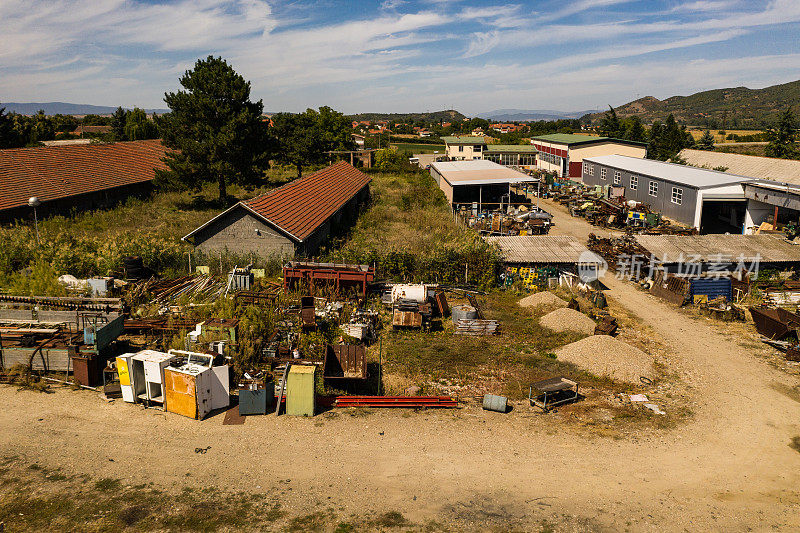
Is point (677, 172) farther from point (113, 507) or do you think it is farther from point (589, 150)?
point (113, 507)

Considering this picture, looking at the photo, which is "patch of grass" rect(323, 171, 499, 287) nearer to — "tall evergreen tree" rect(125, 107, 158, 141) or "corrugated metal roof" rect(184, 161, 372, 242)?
"corrugated metal roof" rect(184, 161, 372, 242)

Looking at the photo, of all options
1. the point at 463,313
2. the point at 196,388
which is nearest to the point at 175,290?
the point at 196,388

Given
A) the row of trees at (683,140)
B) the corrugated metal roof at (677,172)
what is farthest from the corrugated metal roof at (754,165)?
the row of trees at (683,140)

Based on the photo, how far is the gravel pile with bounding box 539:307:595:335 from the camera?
18078 mm

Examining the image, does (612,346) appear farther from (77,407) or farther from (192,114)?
(192,114)

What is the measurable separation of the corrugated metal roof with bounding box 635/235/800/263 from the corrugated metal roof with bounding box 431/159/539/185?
13274 mm

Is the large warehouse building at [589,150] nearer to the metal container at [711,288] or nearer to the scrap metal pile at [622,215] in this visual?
the scrap metal pile at [622,215]

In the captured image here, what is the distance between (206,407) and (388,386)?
4.96 m

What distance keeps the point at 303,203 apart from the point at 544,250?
12.7 metres

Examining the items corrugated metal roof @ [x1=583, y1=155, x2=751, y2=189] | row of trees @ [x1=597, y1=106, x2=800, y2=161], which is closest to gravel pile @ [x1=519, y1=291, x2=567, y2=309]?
corrugated metal roof @ [x1=583, y1=155, x2=751, y2=189]

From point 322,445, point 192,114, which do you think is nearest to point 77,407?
point 322,445

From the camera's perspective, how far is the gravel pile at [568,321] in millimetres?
18078

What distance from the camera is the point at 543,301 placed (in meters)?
20.4

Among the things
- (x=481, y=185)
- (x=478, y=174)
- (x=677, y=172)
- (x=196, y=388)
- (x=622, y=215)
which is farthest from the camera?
(x=478, y=174)
